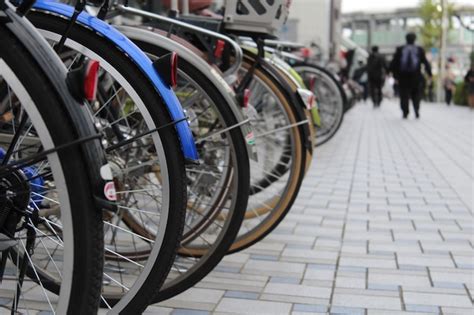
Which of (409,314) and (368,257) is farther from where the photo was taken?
(368,257)

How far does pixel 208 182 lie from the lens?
3463 mm

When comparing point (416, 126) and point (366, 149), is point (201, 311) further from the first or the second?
point (416, 126)

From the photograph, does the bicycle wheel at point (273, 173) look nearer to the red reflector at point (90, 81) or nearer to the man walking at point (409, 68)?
the red reflector at point (90, 81)

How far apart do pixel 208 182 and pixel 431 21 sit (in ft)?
173

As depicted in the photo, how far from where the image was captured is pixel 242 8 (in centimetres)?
→ 385

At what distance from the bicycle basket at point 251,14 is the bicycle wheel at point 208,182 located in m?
0.61

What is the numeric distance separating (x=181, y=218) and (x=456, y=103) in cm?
2646

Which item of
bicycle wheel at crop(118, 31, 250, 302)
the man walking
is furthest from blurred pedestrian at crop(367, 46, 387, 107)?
bicycle wheel at crop(118, 31, 250, 302)

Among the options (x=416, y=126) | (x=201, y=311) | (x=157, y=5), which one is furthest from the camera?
(x=416, y=126)

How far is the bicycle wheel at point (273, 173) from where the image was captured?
3.81 metres

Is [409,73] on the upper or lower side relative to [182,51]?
lower

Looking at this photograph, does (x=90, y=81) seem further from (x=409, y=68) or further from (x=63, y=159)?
(x=409, y=68)

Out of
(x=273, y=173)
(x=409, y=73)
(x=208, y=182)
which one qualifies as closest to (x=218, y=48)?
(x=208, y=182)

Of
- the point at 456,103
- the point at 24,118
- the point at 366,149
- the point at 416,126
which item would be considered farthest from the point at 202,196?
the point at 456,103
